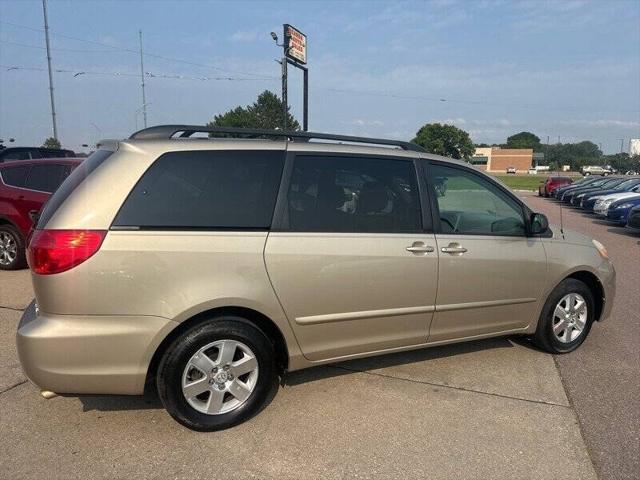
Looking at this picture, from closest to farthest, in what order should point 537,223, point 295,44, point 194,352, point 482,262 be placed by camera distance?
point 194,352 → point 482,262 → point 537,223 → point 295,44

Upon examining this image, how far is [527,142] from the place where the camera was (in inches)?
6142

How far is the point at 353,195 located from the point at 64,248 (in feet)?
5.86

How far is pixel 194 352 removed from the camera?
279 cm

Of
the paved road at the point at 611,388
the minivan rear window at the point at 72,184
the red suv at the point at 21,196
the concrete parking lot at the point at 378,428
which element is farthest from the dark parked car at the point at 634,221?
the minivan rear window at the point at 72,184

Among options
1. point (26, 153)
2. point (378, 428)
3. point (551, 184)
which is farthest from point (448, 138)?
point (378, 428)

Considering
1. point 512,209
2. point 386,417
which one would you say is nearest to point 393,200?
point 512,209

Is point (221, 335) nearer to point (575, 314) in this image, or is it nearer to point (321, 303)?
point (321, 303)

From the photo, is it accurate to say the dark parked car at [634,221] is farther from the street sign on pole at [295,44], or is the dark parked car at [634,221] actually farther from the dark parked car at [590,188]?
the street sign on pole at [295,44]

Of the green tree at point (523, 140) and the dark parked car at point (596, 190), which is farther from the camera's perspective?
the green tree at point (523, 140)

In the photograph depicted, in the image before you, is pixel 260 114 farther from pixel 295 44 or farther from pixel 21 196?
pixel 21 196

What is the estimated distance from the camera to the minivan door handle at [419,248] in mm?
3340

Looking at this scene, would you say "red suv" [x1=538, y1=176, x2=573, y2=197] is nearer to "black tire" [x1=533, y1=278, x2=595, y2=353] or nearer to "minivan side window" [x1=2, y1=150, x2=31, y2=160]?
"minivan side window" [x1=2, y1=150, x2=31, y2=160]

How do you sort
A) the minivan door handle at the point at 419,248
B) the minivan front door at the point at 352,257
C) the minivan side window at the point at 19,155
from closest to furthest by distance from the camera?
1. the minivan front door at the point at 352,257
2. the minivan door handle at the point at 419,248
3. the minivan side window at the point at 19,155

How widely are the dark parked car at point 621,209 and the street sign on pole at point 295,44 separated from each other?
1464cm
